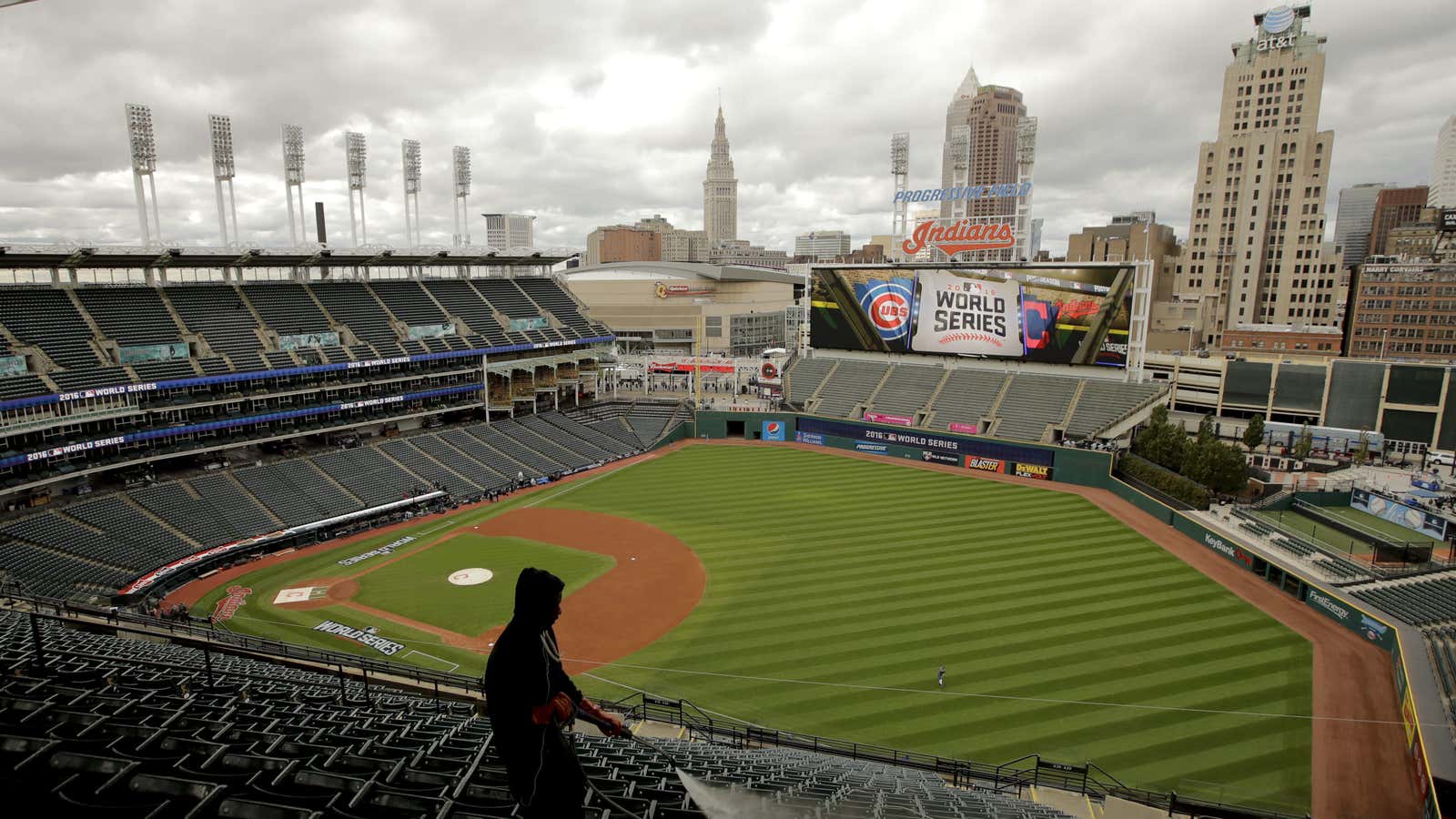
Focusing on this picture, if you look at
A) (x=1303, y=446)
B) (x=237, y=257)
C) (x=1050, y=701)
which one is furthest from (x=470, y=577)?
(x=1303, y=446)

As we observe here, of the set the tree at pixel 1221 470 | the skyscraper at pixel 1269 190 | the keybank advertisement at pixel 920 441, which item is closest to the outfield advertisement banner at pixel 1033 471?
the keybank advertisement at pixel 920 441

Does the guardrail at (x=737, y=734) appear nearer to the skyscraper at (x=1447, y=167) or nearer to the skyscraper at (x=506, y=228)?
the skyscraper at (x=506, y=228)

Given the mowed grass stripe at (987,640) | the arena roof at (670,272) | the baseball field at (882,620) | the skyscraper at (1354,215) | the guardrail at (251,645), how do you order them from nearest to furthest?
1. the guardrail at (251,645)
2. the mowed grass stripe at (987,640)
3. the baseball field at (882,620)
4. the arena roof at (670,272)
5. the skyscraper at (1354,215)

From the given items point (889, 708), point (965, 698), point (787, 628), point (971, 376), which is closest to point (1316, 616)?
point (965, 698)

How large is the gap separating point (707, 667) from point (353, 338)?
126ft

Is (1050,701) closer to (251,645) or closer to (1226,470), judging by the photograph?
(1226,470)

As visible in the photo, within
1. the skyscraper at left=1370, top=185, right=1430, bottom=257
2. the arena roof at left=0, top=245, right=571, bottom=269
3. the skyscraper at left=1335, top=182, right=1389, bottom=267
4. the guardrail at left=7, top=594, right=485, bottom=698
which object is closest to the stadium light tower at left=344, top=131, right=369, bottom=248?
the arena roof at left=0, top=245, right=571, bottom=269

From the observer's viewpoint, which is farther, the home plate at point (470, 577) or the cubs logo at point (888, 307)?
the cubs logo at point (888, 307)

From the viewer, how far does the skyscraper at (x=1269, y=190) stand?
81.8 m

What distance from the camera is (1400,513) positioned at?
36.5 meters

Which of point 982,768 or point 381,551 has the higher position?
point 982,768

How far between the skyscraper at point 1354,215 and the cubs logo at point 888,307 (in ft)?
558

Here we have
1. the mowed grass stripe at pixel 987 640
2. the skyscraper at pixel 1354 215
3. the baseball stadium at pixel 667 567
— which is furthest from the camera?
the skyscraper at pixel 1354 215

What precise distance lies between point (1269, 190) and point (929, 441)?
6535cm
